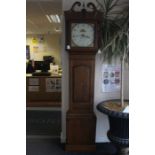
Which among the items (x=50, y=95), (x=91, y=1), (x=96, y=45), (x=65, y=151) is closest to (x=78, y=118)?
(x=65, y=151)

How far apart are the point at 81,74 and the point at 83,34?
A: 54 cm

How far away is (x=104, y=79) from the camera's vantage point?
3506 mm

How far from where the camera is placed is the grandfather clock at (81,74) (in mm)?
3092

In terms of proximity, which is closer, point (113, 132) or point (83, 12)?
point (113, 132)

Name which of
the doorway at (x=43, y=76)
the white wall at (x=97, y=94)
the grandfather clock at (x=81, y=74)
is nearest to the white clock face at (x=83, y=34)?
the grandfather clock at (x=81, y=74)

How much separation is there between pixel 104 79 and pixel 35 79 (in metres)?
3.62

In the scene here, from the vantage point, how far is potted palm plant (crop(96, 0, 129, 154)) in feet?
8.92

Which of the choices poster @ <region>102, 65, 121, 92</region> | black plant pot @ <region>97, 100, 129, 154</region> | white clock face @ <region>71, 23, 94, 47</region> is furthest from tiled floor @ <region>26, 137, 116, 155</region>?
white clock face @ <region>71, 23, 94, 47</region>

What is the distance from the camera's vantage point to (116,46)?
2834mm

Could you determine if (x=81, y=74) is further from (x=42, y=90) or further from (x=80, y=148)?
(x=42, y=90)

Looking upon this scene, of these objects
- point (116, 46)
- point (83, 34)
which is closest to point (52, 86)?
point (83, 34)

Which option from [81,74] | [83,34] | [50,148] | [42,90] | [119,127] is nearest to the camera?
[119,127]

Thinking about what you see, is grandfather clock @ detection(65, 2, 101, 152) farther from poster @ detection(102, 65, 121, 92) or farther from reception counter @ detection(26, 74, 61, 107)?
reception counter @ detection(26, 74, 61, 107)
